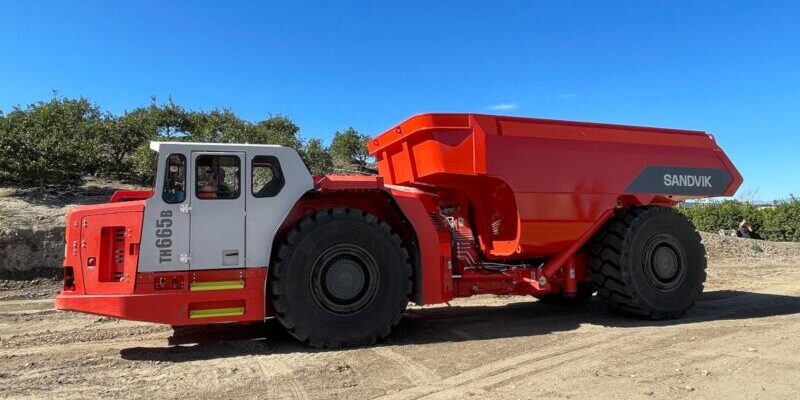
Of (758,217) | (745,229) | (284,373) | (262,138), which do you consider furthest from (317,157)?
(758,217)

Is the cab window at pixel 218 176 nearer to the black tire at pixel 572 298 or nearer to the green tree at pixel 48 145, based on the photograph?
the black tire at pixel 572 298

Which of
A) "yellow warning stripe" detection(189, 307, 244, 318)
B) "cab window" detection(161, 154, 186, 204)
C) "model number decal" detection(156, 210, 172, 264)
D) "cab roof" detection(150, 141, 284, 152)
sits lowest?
"yellow warning stripe" detection(189, 307, 244, 318)

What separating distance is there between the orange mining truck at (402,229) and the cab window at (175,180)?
0.6 inches

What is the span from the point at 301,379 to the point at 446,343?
1.98 meters

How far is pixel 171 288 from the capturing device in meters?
5.60

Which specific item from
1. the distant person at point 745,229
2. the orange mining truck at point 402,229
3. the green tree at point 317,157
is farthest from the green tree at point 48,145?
the distant person at point 745,229

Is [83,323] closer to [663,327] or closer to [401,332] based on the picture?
[401,332]

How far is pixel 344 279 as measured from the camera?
20.1 ft

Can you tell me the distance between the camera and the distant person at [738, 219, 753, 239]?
23406mm

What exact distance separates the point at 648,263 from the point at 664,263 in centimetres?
30

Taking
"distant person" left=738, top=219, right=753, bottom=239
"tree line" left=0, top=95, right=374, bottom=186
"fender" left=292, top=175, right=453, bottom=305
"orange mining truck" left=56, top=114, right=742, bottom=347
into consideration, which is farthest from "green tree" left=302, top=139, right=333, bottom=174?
"distant person" left=738, top=219, right=753, bottom=239

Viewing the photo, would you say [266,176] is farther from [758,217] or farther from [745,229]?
[758,217]

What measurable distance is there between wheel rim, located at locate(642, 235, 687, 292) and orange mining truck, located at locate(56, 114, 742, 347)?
2 cm

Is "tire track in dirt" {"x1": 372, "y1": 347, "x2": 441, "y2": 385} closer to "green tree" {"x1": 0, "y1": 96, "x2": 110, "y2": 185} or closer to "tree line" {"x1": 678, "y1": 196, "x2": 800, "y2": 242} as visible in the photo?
"green tree" {"x1": 0, "y1": 96, "x2": 110, "y2": 185}
